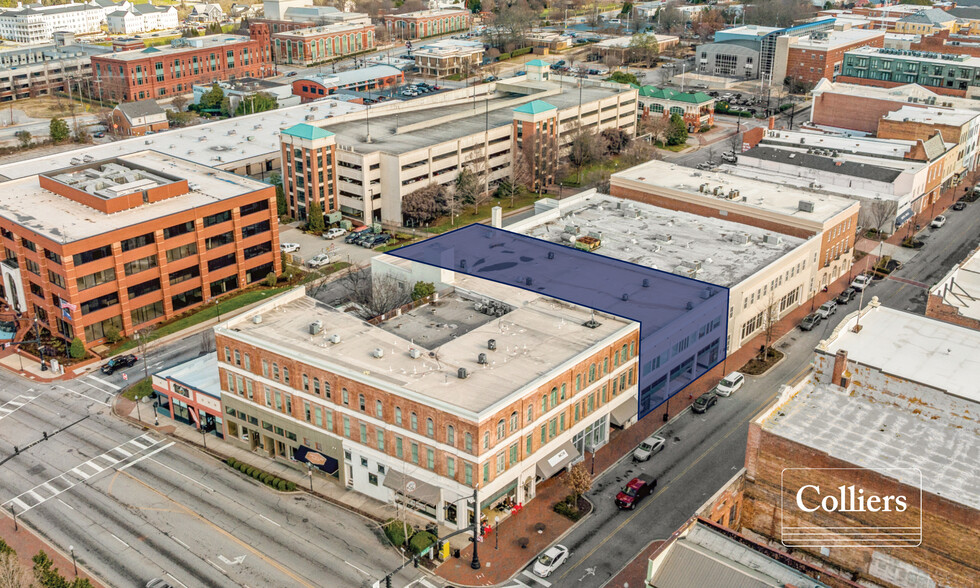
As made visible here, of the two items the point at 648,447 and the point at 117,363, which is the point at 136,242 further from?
the point at 648,447

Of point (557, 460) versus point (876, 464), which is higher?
point (876, 464)

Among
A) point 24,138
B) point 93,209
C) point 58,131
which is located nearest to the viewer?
point 93,209

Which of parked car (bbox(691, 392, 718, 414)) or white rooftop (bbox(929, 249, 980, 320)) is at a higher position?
white rooftop (bbox(929, 249, 980, 320))

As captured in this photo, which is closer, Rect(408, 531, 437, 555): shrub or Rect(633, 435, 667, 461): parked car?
Rect(408, 531, 437, 555): shrub

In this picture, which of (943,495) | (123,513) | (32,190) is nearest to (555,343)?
(943,495)

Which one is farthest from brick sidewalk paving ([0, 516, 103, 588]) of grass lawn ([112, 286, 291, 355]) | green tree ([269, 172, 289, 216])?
green tree ([269, 172, 289, 216])

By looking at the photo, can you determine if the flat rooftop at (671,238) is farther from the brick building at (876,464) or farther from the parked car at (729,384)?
the brick building at (876,464)

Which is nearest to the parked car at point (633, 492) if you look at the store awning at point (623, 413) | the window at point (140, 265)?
the store awning at point (623, 413)

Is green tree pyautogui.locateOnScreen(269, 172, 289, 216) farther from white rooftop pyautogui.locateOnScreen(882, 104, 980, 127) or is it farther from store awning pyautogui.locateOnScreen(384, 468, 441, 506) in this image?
white rooftop pyautogui.locateOnScreen(882, 104, 980, 127)

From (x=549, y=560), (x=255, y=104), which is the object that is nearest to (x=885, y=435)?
(x=549, y=560)
